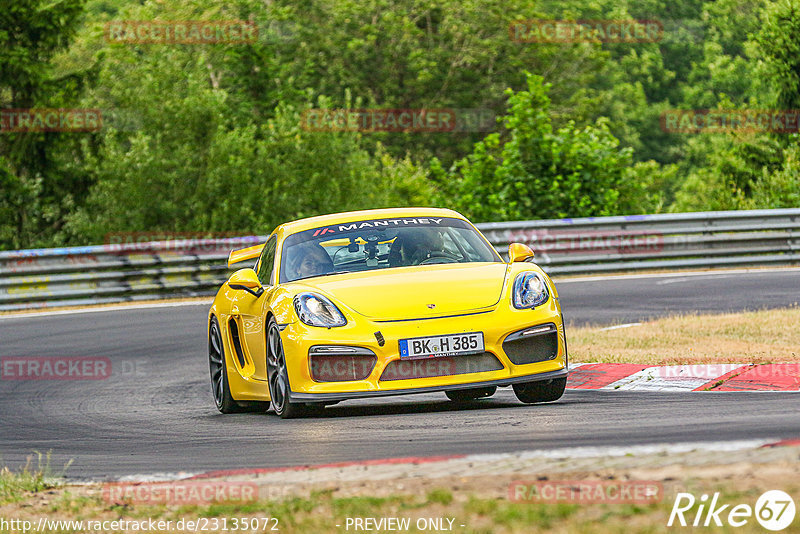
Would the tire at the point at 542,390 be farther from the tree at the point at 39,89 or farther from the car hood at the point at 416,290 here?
the tree at the point at 39,89

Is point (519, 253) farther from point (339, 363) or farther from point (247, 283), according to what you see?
point (247, 283)

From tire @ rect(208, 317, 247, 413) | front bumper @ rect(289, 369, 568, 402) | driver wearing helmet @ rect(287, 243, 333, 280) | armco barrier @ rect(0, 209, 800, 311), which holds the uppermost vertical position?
driver wearing helmet @ rect(287, 243, 333, 280)

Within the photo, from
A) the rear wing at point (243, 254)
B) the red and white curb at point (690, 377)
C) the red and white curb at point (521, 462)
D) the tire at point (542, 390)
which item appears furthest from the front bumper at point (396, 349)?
the rear wing at point (243, 254)

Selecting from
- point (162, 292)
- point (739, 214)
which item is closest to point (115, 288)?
point (162, 292)

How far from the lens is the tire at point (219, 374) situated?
9367mm

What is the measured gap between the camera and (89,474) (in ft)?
20.0

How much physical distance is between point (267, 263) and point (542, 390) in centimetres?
234

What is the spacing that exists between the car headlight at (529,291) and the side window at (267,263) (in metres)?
1.83

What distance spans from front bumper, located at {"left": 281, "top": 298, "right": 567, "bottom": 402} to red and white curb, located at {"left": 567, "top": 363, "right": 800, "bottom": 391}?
4.81 ft

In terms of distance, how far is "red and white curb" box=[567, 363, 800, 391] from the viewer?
8391 mm

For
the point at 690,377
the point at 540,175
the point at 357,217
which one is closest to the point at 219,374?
the point at 357,217

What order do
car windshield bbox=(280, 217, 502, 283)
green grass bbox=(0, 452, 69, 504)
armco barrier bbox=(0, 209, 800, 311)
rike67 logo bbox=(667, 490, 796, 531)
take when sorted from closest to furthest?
rike67 logo bbox=(667, 490, 796, 531) → green grass bbox=(0, 452, 69, 504) → car windshield bbox=(280, 217, 502, 283) → armco barrier bbox=(0, 209, 800, 311)

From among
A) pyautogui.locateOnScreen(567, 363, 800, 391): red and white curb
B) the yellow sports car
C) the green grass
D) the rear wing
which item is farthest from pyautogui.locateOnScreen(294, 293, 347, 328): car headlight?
pyautogui.locateOnScreen(567, 363, 800, 391): red and white curb

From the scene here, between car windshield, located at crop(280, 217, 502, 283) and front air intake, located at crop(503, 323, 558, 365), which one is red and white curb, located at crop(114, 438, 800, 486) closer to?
front air intake, located at crop(503, 323, 558, 365)
